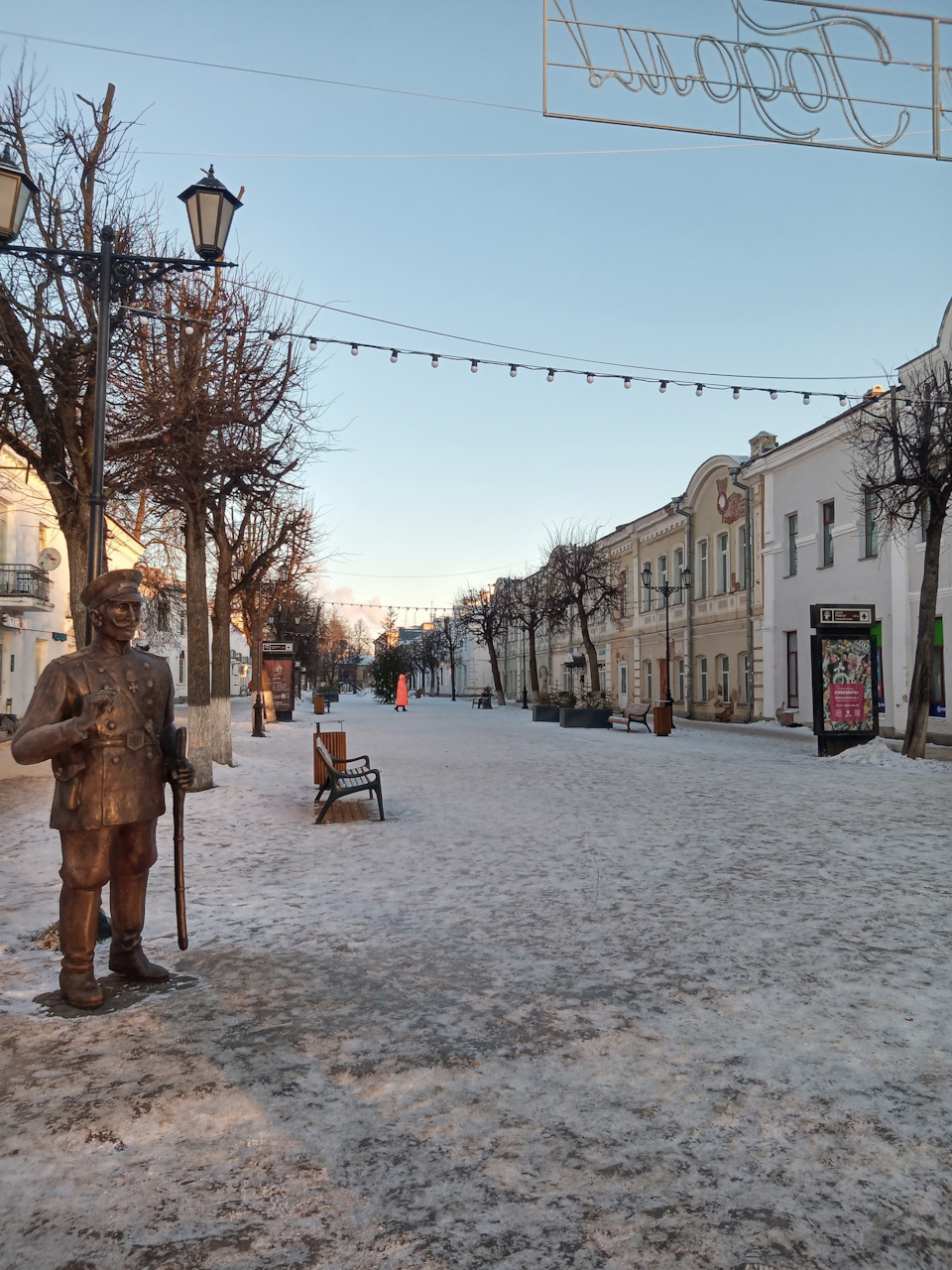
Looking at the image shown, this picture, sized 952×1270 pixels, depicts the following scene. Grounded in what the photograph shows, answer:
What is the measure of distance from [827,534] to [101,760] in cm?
2369

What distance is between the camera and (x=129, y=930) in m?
4.43

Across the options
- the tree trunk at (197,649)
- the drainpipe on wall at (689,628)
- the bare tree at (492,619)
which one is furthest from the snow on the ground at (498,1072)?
the bare tree at (492,619)

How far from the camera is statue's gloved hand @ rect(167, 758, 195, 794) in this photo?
14.0 feet

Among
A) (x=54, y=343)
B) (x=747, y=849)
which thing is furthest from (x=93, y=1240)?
(x=54, y=343)

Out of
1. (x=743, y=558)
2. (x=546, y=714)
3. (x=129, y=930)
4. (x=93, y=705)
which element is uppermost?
(x=743, y=558)

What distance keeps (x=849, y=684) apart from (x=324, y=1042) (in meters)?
15.6

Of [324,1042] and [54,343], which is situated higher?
[54,343]

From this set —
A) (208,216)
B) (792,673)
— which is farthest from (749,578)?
(208,216)

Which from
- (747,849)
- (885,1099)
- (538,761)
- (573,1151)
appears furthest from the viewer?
(538,761)

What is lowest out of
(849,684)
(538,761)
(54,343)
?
(538,761)

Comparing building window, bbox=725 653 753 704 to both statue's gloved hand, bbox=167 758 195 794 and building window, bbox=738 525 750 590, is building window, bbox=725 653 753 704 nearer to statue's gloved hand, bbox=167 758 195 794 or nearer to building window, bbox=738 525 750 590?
building window, bbox=738 525 750 590

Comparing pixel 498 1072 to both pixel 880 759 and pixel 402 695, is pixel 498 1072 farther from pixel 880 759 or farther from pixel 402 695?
pixel 402 695

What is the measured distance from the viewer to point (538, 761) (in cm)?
1639

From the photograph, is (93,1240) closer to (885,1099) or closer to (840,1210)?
(840,1210)
